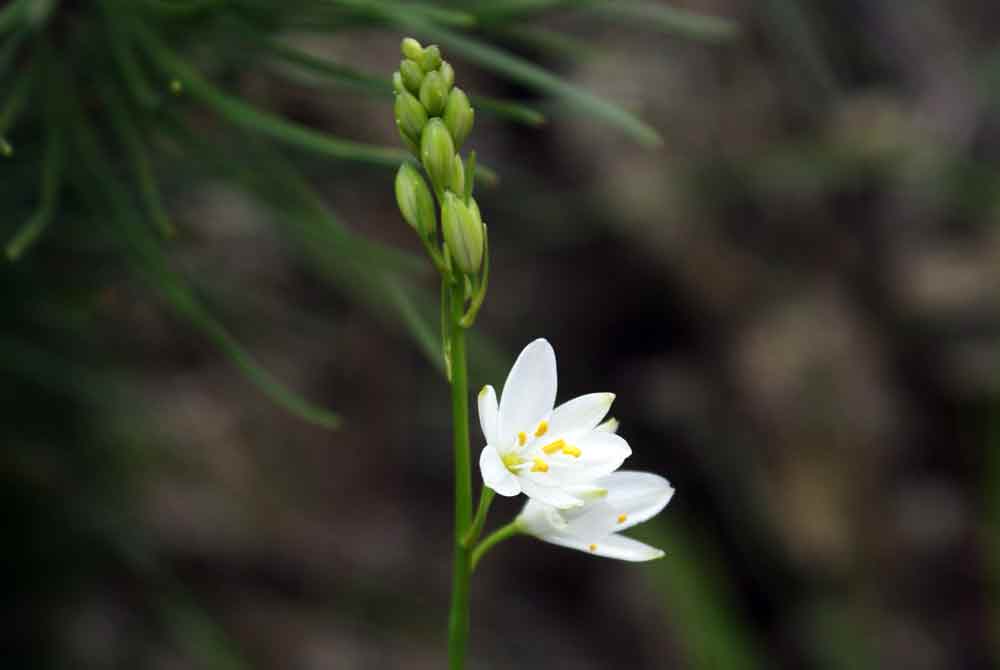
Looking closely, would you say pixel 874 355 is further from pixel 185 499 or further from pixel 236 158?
pixel 236 158

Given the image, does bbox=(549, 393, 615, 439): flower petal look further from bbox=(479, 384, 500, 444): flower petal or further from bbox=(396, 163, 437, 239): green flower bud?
bbox=(396, 163, 437, 239): green flower bud

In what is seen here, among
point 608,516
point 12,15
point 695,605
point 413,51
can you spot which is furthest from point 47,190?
point 695,605

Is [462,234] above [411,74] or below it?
below

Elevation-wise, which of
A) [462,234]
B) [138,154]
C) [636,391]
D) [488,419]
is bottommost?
[488,419]

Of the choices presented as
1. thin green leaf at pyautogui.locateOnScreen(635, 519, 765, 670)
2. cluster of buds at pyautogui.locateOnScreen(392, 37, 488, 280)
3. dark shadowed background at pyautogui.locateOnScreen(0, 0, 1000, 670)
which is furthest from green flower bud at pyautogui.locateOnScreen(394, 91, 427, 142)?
thin green leaf at pyautogui.locateOnScreen(635, 519, 765, 670)

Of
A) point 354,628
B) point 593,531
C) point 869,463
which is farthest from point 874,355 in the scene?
point 593,531

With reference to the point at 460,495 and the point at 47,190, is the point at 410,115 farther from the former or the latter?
the point at 47,190
